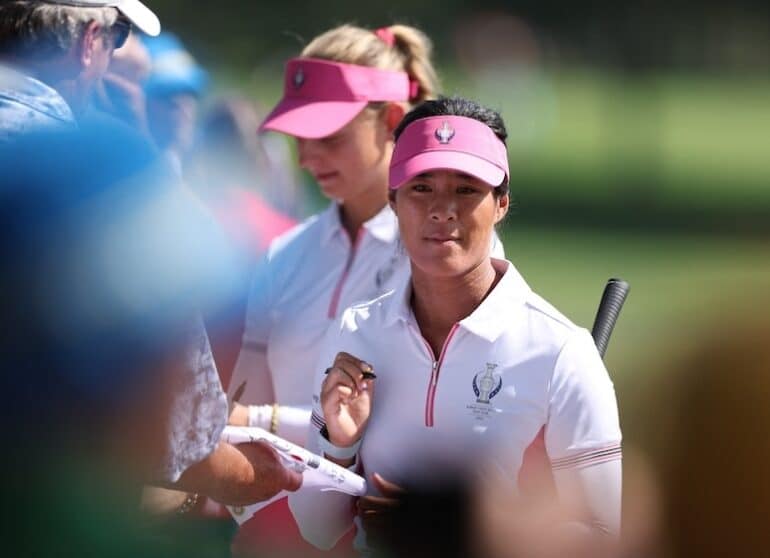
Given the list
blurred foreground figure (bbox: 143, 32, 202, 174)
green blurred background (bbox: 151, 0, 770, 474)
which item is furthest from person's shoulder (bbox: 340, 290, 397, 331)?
green blurred background (bbox: 151, 0, 770, 474)

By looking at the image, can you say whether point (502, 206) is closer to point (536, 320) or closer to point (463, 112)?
point (463, 112)

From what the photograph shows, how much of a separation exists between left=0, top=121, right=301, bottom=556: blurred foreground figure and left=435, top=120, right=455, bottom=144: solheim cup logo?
39.4 inches

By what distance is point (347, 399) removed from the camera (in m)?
3.16

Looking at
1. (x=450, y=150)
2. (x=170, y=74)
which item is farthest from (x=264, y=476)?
(x=170, y=74)

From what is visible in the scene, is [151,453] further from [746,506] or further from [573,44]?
[573,44]

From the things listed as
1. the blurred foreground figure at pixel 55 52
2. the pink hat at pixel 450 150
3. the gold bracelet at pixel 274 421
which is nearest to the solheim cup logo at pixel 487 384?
the pink hat at pixel 450 150

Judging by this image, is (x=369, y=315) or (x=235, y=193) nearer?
(x=369, y=315)

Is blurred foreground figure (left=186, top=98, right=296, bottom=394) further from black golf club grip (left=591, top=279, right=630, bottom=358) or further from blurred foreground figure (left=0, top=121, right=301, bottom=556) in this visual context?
blurred foreground figure (left=0, top=121, right=301, bottom=556)

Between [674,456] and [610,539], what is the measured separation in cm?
93

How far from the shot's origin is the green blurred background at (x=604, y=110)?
1545cm

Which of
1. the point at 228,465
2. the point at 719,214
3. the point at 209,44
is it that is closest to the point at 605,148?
the point at 719,214

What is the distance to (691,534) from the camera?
1.86m

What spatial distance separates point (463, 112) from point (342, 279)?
37.9 inches

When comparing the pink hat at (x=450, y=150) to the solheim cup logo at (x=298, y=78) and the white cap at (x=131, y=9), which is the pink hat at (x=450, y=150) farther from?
the solheim cup logo at (x=298, y=78)
